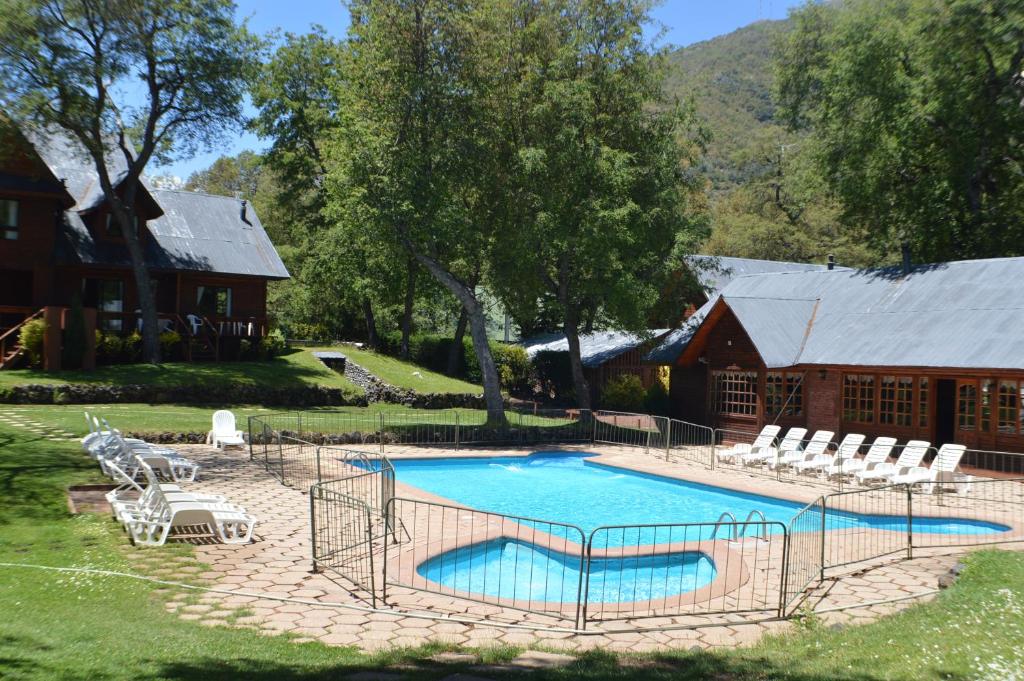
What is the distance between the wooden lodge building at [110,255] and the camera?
28.8 meters

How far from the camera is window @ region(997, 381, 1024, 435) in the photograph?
1955cm

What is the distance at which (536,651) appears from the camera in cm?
723

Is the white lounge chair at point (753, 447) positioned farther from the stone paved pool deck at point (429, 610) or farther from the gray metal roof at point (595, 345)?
the gray metal roof at point (595, 345)

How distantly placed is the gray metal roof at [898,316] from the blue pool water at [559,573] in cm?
1221

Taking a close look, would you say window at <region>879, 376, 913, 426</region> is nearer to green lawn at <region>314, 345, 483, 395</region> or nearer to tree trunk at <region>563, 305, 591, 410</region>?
tree trunk at <region>563, 305, 591, 410</region>

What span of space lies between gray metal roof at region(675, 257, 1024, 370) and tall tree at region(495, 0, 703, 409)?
3967 millimetres

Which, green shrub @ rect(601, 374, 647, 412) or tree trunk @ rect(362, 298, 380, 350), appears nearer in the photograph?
green shrub @ rect(601, 374, 647, 412)

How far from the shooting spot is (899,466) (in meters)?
17.8


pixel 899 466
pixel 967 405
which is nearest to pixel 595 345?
pixel 967 405

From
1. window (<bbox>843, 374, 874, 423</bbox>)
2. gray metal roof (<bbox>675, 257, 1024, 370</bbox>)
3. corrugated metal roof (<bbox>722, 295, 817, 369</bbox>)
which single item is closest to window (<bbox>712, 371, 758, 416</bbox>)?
corrugated metal roof (<bbox>722, 295, 817, 369</bbox>)

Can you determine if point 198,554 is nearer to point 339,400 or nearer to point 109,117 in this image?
point 339,400

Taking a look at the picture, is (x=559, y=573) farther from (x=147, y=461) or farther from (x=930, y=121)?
(x=930, y=121)

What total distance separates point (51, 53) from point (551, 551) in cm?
2599

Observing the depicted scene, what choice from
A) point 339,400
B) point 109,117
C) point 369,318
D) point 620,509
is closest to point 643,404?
point 339,400
